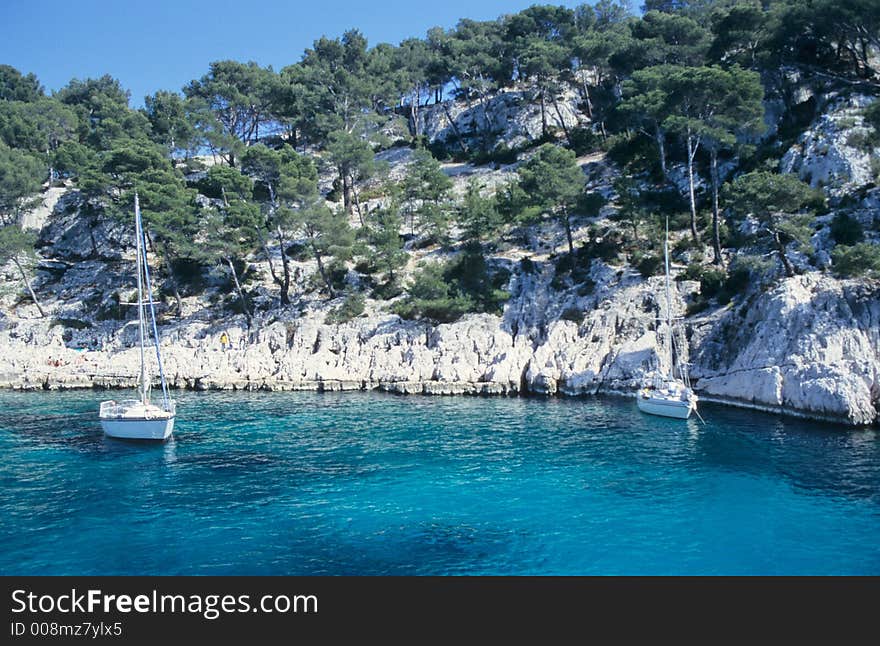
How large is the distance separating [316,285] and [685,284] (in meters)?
38.7

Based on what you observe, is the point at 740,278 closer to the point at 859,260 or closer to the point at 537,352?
the point at 859,260

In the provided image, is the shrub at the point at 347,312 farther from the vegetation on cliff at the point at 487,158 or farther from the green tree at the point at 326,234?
the green tree at the point at 326,234

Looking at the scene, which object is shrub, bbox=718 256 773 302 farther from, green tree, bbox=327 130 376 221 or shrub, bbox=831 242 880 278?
green tree, bbox=327 130 376 221

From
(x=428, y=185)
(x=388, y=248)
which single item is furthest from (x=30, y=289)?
(x=428, y=185)

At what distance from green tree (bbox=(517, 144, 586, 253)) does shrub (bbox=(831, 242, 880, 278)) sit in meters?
25.7

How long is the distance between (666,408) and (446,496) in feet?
66.9

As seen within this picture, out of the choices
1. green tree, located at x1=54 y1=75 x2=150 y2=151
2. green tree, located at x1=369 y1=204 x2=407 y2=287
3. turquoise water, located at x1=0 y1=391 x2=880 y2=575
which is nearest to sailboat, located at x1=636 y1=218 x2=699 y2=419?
turquoise water, located at x1=0 y1=391 x2=880 y2=575

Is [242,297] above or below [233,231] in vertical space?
below

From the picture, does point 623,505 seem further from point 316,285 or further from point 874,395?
point 316,285

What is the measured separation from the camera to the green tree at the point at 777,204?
4331 cm

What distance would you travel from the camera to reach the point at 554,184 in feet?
199

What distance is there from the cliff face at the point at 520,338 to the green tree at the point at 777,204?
305 centimetres

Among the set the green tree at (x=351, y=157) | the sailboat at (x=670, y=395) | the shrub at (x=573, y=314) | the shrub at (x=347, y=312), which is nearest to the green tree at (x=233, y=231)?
the shrub at (x=347, y=312)

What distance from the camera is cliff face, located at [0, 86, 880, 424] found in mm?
39000
